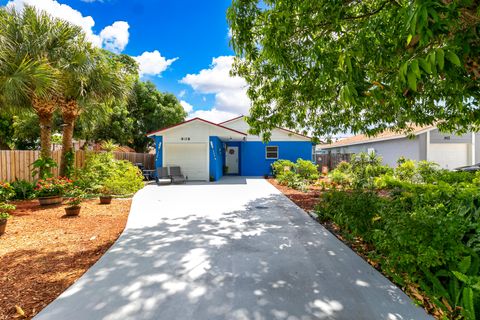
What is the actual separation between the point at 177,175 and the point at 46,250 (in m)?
10.2

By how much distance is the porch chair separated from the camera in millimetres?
13658

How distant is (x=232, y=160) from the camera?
19.8 m

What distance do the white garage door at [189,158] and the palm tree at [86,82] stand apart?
5798 mm

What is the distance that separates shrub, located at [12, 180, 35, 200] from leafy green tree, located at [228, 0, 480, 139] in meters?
7.63

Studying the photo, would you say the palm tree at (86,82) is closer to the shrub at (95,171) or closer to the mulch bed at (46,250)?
the shrub at (95,171)

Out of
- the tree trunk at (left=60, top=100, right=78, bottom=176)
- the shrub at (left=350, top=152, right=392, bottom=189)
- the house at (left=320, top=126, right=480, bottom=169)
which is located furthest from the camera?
the house at (left=320, top=126, right=480, bottom=169)

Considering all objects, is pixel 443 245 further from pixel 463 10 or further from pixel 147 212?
pixel 147 212

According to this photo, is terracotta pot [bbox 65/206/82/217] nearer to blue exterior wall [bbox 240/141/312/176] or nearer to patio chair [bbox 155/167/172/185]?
patio chair [bbox 155/167/172/185]

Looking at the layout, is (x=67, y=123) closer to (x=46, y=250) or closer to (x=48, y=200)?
(x=48, y=200)

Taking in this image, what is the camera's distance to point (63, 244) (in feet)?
14.2

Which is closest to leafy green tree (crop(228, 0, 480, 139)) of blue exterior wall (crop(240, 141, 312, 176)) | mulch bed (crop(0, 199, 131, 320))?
mulch bed (crop(0, 199, 131, 320))

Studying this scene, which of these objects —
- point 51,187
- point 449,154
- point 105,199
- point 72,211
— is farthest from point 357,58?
point 449,154

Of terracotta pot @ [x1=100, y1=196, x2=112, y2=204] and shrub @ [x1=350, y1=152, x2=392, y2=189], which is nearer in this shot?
terracotta pot @ [x1=100, y1=196, x2=112, y2=204]

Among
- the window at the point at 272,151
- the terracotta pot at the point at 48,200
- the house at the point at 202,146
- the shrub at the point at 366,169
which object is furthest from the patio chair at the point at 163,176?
the shrub at the point at 366,169
